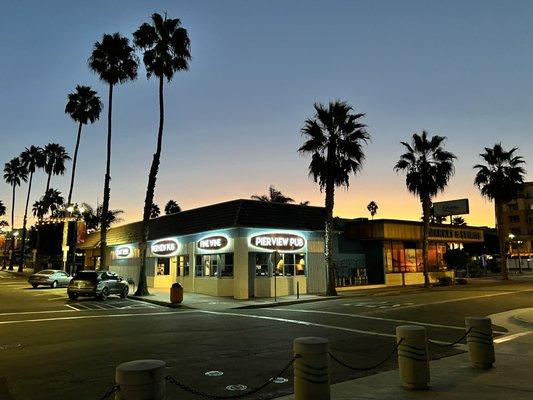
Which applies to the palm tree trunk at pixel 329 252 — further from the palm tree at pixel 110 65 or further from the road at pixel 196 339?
the palm tree at pixel 110 65

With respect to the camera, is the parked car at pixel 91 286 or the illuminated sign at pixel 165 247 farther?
the illuminated sign at pixel 165 247

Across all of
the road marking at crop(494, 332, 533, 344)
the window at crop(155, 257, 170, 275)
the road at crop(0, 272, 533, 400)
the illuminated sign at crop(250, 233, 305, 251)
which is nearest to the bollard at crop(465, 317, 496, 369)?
the road at crop(0, 272, 533, 400)

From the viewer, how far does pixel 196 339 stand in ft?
41.4

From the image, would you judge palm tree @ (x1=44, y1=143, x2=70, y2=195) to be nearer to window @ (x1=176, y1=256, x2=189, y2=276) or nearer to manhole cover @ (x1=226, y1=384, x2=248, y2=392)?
window @ (x1=176, y1=256, x2=189, y2=276)

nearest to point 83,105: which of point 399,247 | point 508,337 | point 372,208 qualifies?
point 399,247

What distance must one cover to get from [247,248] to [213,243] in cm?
278

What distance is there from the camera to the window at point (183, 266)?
32.5m

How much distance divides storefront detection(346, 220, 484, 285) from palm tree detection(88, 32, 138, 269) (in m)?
19.4

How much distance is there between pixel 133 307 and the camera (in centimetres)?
2284

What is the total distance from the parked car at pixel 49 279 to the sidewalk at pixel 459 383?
3634 centimetres

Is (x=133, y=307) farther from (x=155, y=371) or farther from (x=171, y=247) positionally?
(x=155, y=371)

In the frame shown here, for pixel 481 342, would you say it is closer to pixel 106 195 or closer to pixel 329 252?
pixel 329 252

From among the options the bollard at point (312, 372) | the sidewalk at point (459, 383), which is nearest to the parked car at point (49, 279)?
the sidewalk at point (459, 383)

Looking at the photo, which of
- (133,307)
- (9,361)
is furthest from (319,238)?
(9,361)
